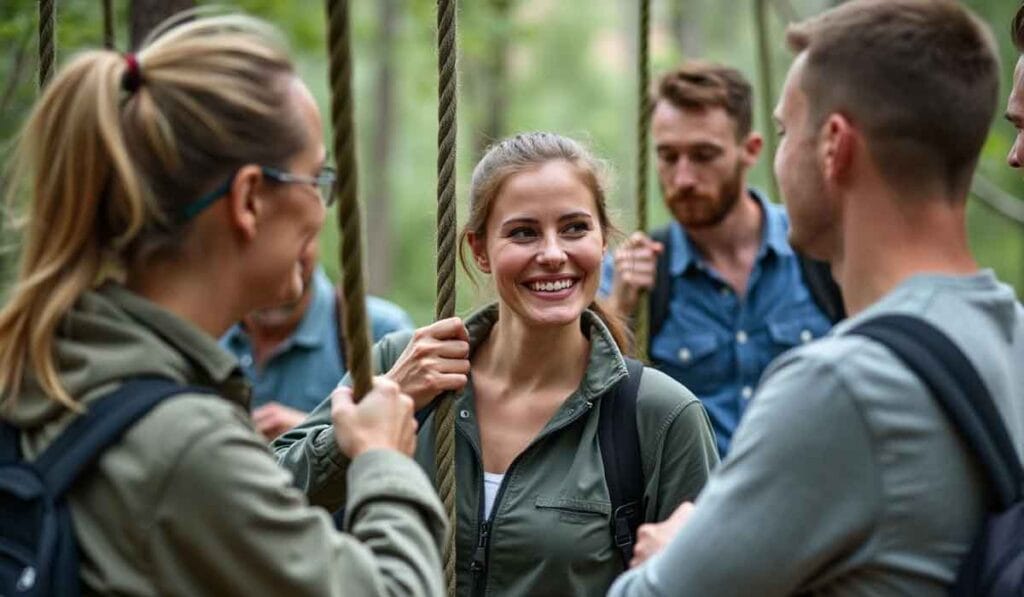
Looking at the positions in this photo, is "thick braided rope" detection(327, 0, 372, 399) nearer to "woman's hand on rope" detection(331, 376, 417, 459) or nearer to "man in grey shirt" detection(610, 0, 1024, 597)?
"woman's hand on rope" detection(331, 376, 417, 459)

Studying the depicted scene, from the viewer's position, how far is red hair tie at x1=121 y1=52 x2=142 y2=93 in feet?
7.14

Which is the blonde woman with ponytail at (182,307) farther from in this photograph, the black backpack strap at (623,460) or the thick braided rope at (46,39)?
the black backpack strap at (623,460)

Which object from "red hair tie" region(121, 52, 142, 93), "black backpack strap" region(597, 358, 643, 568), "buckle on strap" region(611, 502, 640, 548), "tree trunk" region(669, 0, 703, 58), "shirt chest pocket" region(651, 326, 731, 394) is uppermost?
"red hair tie" region(121, 52, 142, 93)

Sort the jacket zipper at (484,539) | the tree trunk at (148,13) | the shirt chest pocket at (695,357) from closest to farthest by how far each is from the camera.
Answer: the jacket zipper at (484,539) < the tree trunk at (148,13) < the shirt chest pocket at (695,357)

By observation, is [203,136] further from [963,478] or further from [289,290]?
[963,478]

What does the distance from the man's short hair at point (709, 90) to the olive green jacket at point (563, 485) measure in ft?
8.76

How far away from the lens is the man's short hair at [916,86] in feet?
7.27

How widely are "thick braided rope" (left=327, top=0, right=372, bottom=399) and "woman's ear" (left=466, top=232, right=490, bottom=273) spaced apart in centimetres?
148

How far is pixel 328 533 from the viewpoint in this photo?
2.09 metres

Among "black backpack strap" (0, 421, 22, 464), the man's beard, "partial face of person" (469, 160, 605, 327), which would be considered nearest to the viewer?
"black backpack strap" (0, 421, 22, 464)

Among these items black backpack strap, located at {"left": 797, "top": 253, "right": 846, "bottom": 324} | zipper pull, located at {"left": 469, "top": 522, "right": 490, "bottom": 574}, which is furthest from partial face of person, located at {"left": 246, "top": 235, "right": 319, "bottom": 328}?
zipper pull, located at {"left": 469, "top": 522, "right": 490, "bottom": 574}

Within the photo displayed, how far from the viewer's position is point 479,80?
54.6 feet

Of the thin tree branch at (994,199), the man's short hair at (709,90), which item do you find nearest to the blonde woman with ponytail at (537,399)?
Result: the man's short hair at (709,90)

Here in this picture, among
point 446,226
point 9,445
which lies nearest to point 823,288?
point 446,226
